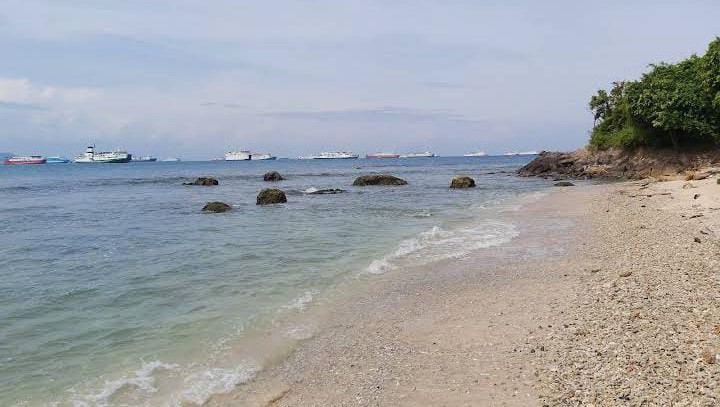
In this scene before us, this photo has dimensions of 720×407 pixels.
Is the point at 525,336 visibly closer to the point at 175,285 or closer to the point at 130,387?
the point at 130,387

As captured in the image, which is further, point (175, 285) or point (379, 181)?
point (379, 181)

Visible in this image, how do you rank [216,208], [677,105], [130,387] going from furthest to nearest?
1. [677,105]
2. [216,208]
3. [130,387]

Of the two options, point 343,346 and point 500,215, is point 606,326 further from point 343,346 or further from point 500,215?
point 500,215

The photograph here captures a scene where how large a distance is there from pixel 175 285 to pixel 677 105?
41497mm

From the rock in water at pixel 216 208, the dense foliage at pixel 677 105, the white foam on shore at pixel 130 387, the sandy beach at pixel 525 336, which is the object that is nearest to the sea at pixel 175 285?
the white foam on shore at pixel 130 387

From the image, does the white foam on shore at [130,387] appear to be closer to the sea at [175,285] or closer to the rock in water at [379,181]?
the sea at [175,285]

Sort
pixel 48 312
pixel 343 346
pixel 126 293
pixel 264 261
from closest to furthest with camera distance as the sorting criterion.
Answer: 1. pixel 343 346
2. pixel 48 312
3. pixel 126 293
4. pixel 264 261

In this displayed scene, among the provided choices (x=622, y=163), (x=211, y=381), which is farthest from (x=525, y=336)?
(x=622, y=163)

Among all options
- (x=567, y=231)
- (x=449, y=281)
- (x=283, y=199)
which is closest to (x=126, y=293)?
(x=449, y=281)

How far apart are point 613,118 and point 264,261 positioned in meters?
51.4

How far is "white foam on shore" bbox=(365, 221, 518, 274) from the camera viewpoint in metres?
15.4

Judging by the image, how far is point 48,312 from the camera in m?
11.2

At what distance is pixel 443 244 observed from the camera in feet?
59.4

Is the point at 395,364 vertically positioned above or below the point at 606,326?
below
